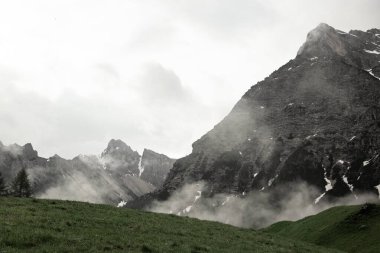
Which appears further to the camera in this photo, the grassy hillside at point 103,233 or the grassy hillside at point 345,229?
the grassy hillside at point 345,229

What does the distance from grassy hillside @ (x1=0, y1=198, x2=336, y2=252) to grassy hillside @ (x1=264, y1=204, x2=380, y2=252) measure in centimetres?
2600

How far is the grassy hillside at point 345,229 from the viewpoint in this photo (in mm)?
65000

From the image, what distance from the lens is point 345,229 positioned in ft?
240

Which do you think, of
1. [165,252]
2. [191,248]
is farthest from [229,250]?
[165,252]

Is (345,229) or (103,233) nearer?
(103,233)

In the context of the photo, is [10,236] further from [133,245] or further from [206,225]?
[206,225]

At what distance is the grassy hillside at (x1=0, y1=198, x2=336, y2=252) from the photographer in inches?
1081

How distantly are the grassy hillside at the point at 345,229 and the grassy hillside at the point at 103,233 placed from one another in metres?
26.0

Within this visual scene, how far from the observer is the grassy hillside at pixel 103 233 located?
27469 mm

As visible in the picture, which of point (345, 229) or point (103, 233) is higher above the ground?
point (345, 229)

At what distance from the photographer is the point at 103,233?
105 ft

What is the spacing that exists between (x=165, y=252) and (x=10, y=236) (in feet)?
31.2

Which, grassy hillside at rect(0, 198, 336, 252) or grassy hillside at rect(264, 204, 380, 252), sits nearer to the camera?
grassy hillside at rect(0, 198, 336, 252)

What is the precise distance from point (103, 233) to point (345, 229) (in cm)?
5261
